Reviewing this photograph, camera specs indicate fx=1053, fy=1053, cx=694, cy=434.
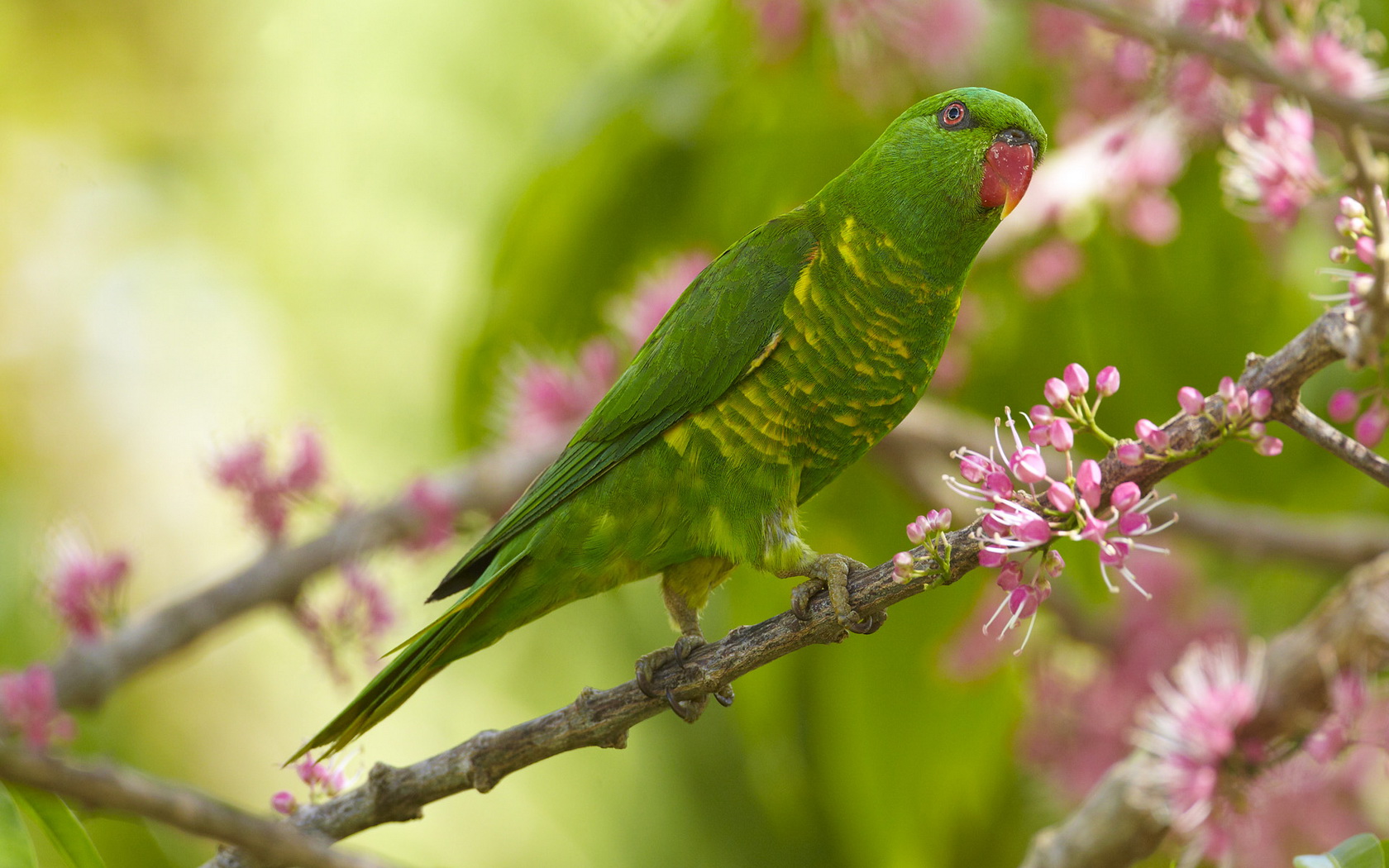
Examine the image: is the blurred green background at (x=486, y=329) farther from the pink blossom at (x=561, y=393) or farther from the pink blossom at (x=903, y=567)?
the pink blossom at (x=903, y=567)

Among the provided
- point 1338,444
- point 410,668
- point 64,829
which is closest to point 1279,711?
point 1338,444

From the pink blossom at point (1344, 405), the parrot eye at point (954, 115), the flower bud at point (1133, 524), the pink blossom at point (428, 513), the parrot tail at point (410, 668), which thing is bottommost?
the pink blossom at point (1344, 405)

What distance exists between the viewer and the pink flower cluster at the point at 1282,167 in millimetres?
1500

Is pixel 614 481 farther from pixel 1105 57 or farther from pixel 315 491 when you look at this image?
pixel 1105 57

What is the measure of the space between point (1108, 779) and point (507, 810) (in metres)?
2.91

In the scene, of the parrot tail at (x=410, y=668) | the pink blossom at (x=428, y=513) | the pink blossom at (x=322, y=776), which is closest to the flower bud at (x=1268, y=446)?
the parrot tail at (x=410, y=668)

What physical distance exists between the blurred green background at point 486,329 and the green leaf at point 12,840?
1018mm

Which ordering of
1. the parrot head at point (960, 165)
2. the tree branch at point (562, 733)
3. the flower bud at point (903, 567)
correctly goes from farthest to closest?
the parrot head at point (960, 165) < the tree branch at point (562, 733) < the flower bud at point (903, 567)

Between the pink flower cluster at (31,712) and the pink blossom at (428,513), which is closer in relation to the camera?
the pink flower cluster at (31,712)

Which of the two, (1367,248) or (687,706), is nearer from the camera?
(1367,248)

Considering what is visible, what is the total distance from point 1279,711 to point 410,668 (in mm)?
1404

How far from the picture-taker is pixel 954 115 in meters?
1.64

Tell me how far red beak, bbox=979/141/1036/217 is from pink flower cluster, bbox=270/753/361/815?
125cm

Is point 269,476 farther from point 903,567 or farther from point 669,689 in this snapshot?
point 903,567
